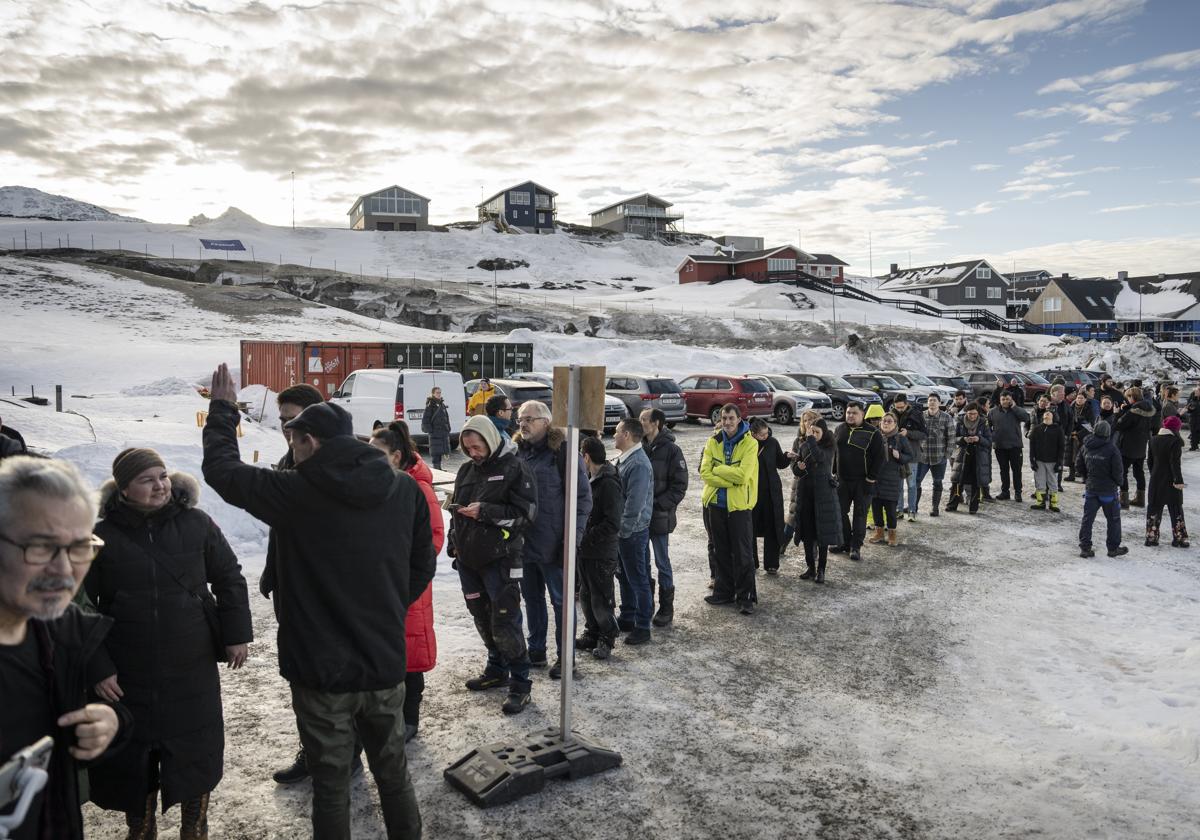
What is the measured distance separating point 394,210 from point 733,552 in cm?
9673

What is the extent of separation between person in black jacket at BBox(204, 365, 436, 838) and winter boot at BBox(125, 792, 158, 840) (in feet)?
2.99

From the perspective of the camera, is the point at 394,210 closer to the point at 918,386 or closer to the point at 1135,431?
the point at 918,386

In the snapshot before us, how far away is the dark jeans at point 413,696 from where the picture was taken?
4.86 meters

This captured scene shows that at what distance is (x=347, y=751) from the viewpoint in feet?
11.0

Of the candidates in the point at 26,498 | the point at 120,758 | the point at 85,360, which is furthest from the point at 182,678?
the point at 85,360

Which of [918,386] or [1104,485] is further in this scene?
[918,386]

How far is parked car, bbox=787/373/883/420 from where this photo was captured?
2592cm

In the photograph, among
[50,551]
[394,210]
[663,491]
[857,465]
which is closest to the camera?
[50,551]

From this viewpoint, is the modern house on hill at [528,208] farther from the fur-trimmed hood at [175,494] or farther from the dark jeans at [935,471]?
the fur-trimmed hood at [175,494]

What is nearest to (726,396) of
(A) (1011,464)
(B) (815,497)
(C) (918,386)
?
(C) (918,386)

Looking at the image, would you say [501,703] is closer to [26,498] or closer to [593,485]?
[593,485]

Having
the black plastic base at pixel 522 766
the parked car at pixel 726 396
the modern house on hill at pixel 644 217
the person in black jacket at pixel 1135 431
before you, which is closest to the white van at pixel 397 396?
the parked car at pixel 726 396

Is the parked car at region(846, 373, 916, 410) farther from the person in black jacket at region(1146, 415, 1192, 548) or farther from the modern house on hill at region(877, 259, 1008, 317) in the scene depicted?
the modern house on hill at region(877, 259, 1008, 317)

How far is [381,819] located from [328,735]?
110 centimetres
